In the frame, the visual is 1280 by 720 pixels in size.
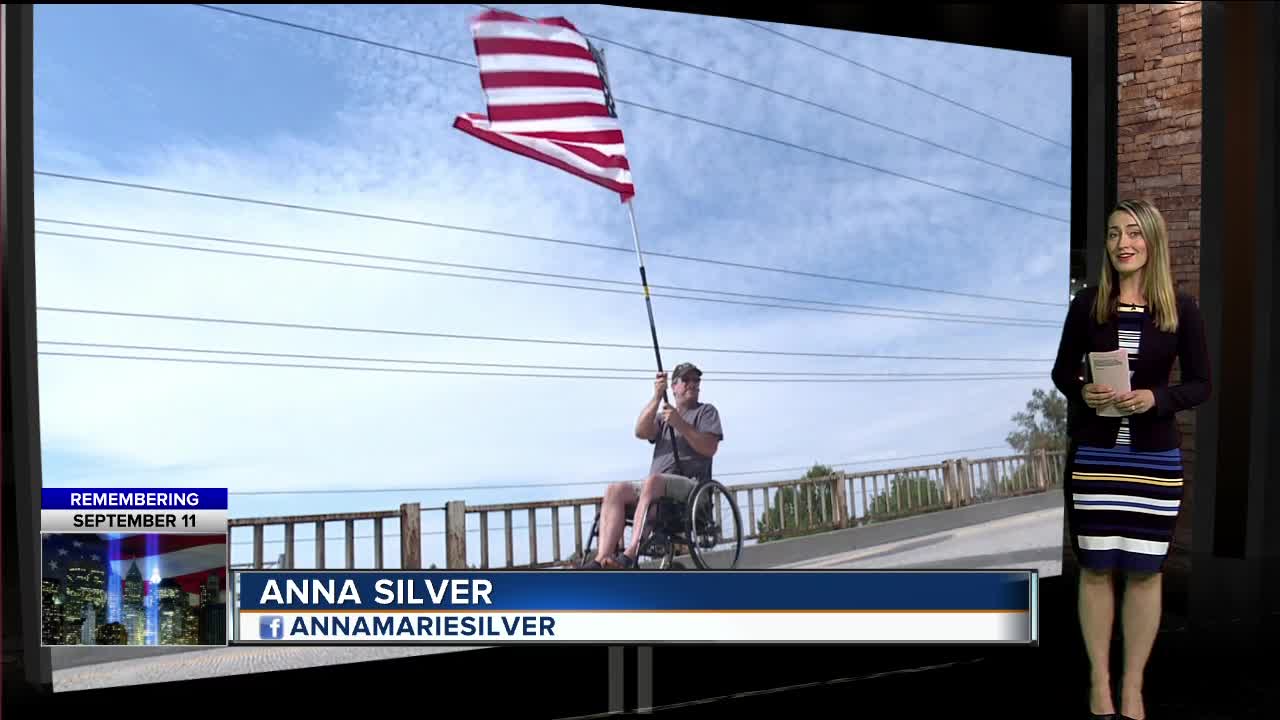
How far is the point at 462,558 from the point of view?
9.66 feet

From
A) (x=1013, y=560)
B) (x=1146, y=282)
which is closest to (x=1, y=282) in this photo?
(x=1146, y=282)

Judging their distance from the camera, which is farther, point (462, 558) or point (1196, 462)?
point (1196, 462)

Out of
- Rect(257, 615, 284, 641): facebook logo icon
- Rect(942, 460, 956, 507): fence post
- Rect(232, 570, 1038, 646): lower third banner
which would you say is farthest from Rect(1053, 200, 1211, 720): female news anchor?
Rect(257, 615, 284, 641): facebook logo icon

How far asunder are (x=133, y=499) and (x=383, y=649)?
95 cm

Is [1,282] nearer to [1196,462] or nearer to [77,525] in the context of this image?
[77,525]

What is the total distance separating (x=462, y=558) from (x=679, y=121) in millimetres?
1652

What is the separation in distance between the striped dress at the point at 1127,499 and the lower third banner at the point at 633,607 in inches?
8.8

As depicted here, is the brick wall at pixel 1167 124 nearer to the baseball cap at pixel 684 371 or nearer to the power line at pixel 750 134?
the power line at pixel 750 134

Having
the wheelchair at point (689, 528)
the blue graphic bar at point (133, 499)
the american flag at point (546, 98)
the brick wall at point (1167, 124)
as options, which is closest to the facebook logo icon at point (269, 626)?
the blue graphic bar at point (133, 499)

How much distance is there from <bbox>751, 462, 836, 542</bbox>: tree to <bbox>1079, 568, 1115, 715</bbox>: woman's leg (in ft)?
3.26

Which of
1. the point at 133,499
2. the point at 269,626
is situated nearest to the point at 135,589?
the point at 133,499

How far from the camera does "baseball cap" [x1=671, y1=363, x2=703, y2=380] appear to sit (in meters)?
2.95

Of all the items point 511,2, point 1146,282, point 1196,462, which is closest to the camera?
point 1146,282

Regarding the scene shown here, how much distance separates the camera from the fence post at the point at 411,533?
112 inches
